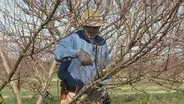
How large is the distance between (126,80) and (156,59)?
370mm

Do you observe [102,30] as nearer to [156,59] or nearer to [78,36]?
[78,36]

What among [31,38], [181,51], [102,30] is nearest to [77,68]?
[31,38]

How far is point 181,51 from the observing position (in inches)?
125

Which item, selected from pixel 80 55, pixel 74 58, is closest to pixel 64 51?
pixel 74 58

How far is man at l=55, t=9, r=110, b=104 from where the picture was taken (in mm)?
3605

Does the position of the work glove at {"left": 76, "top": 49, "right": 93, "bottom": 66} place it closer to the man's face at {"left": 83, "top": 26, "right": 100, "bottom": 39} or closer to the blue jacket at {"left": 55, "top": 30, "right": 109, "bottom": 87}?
the blue jacket at {"left": 55, "top": 30, "right": 109, "bottom": 87}

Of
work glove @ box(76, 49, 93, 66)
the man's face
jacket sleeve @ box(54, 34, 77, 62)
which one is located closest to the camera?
work glove @ box(76, 49, 93, 66)

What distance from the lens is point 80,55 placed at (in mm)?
3545

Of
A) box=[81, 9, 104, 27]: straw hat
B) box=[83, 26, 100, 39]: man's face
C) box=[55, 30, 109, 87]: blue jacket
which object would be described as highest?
box=[81, 9, 104, 27]: straw hat

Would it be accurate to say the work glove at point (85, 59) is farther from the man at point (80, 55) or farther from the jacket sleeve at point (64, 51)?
the jacket sleeve at point (64, 51)

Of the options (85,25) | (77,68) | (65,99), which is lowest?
(65,99)

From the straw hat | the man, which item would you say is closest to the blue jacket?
the man

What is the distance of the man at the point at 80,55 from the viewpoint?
3605mm

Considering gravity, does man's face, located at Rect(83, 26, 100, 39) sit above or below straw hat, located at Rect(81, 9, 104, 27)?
below
